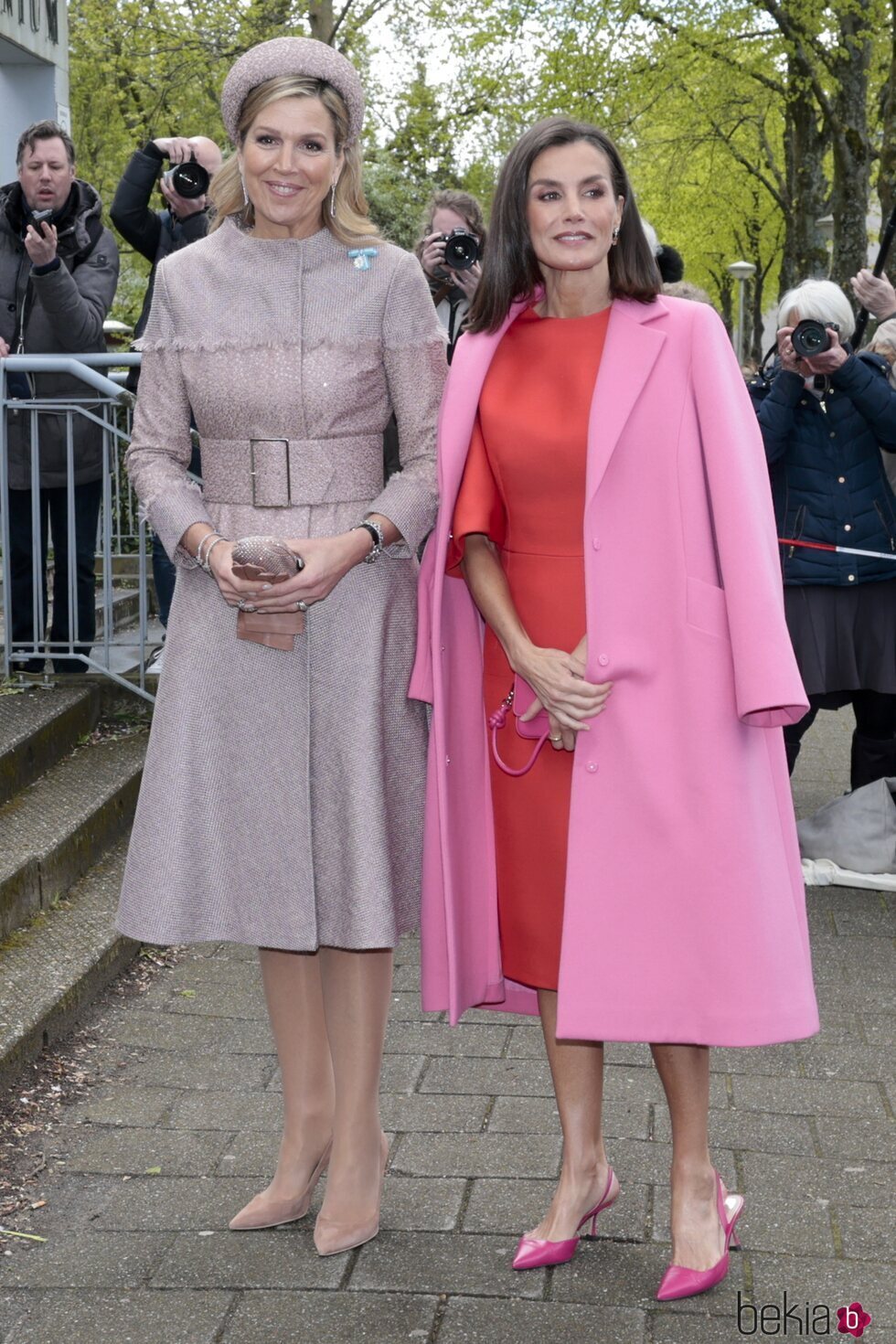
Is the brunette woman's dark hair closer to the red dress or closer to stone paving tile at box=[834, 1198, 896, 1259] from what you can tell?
the red dress

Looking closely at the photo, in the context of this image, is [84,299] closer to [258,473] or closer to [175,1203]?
[258,473]

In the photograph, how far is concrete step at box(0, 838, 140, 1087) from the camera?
4.46 m

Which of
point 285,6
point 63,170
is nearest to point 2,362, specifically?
point 63,170

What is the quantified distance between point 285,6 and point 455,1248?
2390cm

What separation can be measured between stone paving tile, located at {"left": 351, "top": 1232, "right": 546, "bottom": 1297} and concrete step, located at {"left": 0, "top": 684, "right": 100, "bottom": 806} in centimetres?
296

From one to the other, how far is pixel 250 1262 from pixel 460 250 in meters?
3.61

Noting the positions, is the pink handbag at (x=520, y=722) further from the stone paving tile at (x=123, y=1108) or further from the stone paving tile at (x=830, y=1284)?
the stone paving tile at (x=123, y=1108)

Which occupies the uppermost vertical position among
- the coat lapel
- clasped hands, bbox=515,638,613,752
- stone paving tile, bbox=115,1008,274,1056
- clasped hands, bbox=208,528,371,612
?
the coat lapel

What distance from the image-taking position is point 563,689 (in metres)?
3.16

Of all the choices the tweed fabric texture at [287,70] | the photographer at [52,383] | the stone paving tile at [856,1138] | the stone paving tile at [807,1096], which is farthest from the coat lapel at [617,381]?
the photographer at [52,383]

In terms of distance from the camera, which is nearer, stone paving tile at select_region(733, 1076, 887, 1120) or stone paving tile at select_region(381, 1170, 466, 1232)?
stone paving tile at select_region(381, 1170, 466, 1232)

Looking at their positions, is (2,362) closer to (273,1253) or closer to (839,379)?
(839,379)

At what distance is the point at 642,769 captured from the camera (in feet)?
10.4
